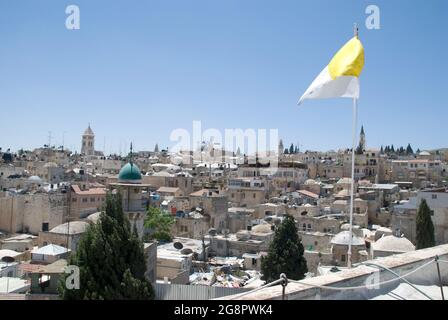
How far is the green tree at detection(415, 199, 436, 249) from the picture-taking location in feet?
87.7

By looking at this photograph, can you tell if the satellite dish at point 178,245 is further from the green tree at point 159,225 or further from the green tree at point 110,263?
the green tree at point 110,263

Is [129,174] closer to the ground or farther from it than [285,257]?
farther from it

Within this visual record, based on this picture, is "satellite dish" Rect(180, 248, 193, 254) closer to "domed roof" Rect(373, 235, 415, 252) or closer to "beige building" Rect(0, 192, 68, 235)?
"domed roof" Rect(373, 235, 415, 252)

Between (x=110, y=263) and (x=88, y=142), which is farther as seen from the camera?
(x=88, y=142)

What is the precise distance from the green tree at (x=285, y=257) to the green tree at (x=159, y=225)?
10234 mm

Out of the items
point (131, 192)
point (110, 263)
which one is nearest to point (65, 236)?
point (131, 192)

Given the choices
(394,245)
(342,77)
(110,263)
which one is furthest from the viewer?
(394,245)

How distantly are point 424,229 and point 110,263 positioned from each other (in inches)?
816

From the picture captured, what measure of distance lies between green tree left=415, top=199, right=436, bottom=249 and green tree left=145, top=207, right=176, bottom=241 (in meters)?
16.9

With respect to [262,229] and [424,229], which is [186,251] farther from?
[424,229]

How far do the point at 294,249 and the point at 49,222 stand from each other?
21.2 meters

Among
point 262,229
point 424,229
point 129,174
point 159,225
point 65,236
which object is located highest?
point 129,174

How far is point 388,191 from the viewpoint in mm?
48969

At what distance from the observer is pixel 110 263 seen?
14609 millimetres
